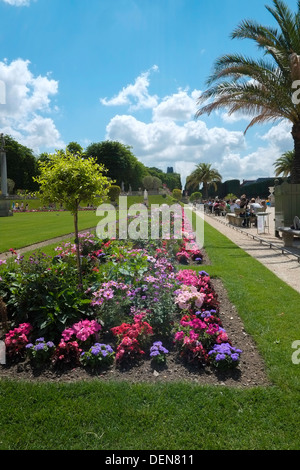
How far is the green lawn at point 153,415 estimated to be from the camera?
A: 2.56m

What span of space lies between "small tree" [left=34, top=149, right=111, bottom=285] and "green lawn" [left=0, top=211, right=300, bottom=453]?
2290 millimetres

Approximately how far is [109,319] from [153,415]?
166 cm

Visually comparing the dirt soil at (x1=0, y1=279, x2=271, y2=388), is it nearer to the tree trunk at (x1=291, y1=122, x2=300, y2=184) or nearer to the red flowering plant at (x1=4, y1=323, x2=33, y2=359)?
the red flowering plant at (x1=4, y1=323, x2=33, y2=359)

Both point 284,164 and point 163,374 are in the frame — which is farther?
point 284,164

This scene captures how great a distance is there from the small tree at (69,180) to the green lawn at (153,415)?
90.2 inches

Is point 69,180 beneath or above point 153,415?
above

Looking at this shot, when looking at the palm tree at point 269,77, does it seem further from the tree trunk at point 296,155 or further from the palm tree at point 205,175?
the palm tree at point 205,175

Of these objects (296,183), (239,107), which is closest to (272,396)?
(296,183)

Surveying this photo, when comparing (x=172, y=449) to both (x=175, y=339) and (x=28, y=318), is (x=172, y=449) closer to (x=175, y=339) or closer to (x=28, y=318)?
(x=175, y=339)

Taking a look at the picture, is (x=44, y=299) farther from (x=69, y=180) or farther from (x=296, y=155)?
(x=296, y=155)

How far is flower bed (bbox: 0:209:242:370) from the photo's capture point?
12.1ft

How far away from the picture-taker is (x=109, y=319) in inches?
172

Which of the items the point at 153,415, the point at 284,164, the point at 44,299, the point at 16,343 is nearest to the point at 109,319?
the point at 44,299

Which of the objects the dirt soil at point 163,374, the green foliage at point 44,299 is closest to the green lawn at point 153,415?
the dirt soil at point 163,374
